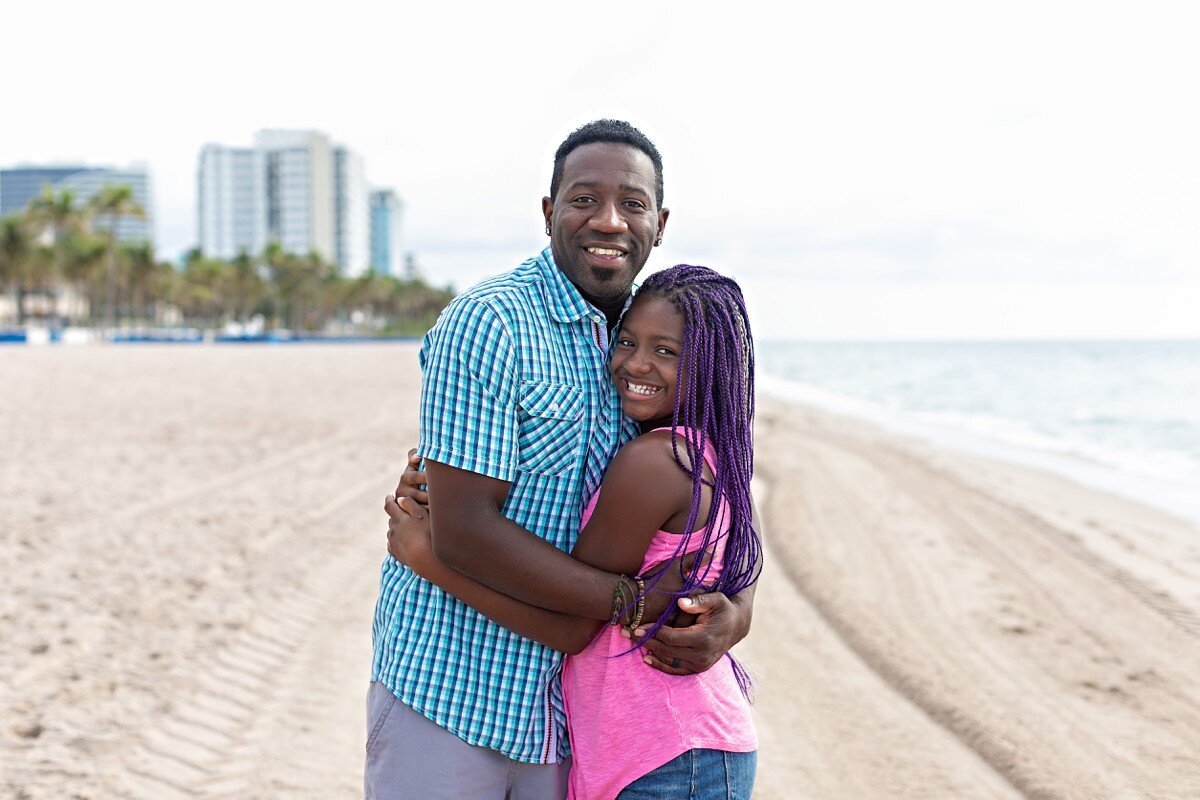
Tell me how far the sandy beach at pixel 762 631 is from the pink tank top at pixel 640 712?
2.44m

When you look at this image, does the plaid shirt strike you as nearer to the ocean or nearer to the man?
the man

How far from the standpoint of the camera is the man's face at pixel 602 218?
2152 mm

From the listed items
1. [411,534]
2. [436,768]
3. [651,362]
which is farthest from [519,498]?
[436,768]

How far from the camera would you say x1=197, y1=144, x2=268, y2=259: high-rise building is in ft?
551

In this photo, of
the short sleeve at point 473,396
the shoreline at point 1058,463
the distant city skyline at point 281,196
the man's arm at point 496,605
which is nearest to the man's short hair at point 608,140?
the short sleeve at point 473,396

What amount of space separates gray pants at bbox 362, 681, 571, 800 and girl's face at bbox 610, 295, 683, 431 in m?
0.81

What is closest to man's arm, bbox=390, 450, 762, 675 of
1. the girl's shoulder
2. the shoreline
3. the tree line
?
the girl's shoulder

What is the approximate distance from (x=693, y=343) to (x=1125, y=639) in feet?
19.6

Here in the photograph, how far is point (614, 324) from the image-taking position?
2309 mm

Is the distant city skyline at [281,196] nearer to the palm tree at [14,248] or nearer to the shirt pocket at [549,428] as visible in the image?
the palm tree at [14,248]

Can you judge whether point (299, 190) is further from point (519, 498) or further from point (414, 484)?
point (519, 498)

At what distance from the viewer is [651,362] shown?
6.70ft

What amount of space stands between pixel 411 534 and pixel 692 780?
30.7 inches

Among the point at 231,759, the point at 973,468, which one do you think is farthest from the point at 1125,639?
the point at 973,468
